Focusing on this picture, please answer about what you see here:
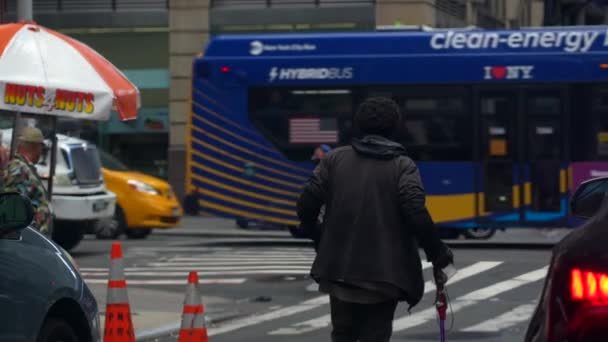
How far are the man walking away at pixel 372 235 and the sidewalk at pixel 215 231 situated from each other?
2052 cm

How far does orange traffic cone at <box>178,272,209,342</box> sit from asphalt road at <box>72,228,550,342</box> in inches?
115

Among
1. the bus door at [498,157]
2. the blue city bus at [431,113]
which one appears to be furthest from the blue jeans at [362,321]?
the bus door at [498,157]

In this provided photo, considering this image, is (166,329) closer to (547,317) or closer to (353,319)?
(353,319)

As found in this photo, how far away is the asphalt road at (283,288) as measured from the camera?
14.1m

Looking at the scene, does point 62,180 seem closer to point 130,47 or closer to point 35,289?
point 130,47

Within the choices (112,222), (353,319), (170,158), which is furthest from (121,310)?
(170,158)

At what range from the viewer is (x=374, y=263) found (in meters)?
7.71

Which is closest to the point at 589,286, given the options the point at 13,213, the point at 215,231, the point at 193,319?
the point at 13,213

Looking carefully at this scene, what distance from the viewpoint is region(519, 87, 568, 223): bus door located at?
22.9 meters

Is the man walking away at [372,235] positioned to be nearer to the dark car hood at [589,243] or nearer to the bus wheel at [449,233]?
the dark car hood at [589,243]

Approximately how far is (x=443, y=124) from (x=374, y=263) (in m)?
15.9

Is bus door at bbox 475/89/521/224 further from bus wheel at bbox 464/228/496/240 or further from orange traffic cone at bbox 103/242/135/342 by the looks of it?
orange traffic cone at bbox 103/242/135/342

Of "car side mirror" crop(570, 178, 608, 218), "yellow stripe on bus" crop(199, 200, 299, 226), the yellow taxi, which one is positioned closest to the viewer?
"car side mirror" crop(570, 178, 608, 218)

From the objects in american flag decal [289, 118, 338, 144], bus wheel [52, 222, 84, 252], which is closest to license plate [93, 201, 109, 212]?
bus wheel [52, 222, 84, 252]
